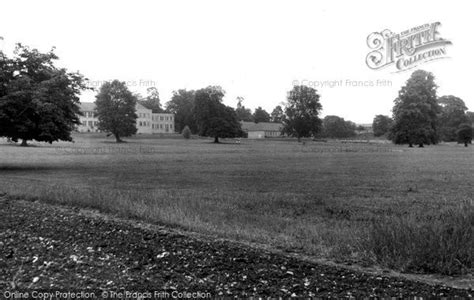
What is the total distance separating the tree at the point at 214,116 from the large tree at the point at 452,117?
48561 millimetres

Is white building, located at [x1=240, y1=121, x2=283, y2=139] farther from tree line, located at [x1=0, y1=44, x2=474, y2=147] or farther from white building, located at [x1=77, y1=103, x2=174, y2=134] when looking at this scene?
white building, located at [x1=77, y1=103, x2=174, y2=134]

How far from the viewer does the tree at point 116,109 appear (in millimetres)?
93562

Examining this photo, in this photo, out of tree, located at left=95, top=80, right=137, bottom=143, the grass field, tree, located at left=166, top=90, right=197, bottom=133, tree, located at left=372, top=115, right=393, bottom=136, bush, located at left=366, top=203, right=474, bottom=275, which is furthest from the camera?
tree, located at left=166, top=90, right=197, bottom=133

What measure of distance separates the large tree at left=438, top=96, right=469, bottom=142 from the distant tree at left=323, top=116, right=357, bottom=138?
93.9 feet

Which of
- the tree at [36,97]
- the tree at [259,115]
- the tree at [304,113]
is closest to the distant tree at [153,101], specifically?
the tree at [259,115]

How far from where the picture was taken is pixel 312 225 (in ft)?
33.2

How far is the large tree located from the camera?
318 ft

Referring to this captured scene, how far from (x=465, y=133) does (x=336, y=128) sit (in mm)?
37428

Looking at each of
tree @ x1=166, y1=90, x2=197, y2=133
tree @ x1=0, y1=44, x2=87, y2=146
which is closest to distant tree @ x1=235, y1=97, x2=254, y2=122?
tree @ x1=166, y1=90, x2=197, y2=133

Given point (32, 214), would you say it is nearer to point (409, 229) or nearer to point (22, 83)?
point (409, 229)

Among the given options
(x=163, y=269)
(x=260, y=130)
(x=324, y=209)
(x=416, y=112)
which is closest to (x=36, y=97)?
(x=324, y=209)

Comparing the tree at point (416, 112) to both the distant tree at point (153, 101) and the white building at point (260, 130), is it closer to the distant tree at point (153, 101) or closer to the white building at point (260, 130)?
the white building at point (260, 130)

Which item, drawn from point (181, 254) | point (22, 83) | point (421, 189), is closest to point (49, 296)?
point (181, 254)

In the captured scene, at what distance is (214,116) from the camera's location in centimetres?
9719
